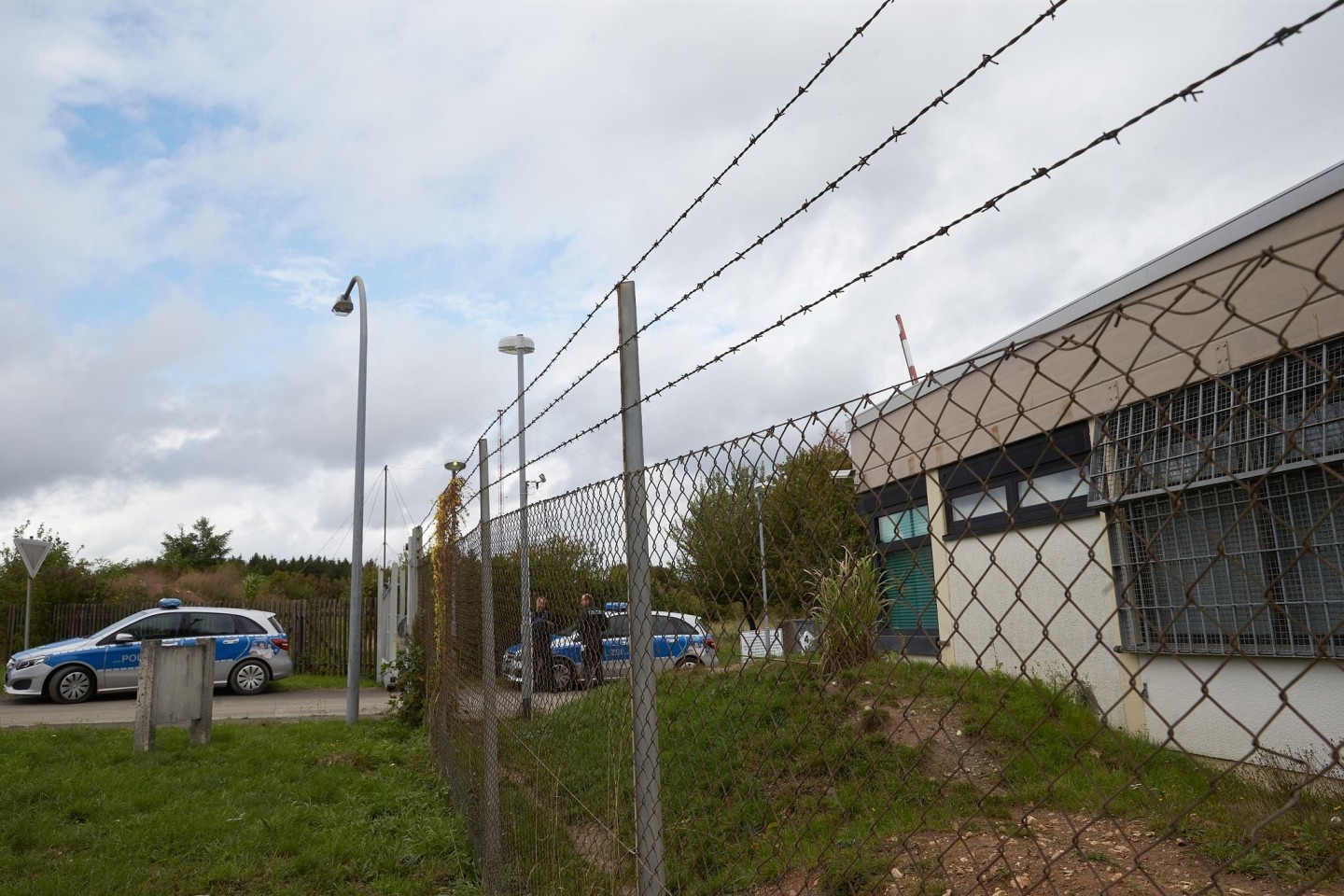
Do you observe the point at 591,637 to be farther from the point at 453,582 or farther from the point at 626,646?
the point at 453,582

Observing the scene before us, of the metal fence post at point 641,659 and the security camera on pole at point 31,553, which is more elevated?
the security camera on pole at point 31,553

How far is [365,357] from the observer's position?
514 inches

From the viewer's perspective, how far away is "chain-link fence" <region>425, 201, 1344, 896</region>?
1.38m

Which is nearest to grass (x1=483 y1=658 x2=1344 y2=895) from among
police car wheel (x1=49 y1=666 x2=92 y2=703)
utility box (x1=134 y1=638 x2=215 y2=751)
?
utility box (x1=134 y1=638 x2=215 y2=751)

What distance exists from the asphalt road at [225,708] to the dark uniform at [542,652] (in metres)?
9.19

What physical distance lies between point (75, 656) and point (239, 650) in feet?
7.41

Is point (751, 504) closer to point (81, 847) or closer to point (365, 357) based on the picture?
point (81, 847)

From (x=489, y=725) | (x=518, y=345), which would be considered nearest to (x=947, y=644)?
(x=489, y=725)

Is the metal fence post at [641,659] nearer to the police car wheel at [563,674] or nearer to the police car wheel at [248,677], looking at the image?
the police car wheel at [563,674]

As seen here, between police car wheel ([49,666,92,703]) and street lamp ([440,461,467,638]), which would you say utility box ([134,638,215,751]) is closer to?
street lamp ([440,461,467,638])

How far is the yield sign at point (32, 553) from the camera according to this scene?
14.6 m

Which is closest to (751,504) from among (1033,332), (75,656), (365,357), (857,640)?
(857,640)

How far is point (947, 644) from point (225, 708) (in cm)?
1383

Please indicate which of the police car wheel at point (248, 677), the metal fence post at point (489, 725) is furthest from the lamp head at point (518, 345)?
the metal fence post at point (489, 725)
